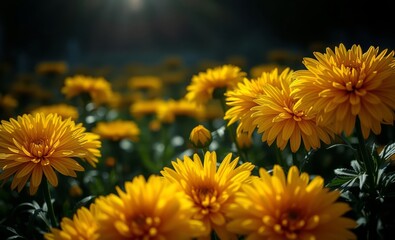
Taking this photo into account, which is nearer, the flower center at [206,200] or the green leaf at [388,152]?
the flower center at [206,200]

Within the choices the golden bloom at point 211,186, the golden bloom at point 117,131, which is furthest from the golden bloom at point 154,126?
the golden bloom at point 211,186

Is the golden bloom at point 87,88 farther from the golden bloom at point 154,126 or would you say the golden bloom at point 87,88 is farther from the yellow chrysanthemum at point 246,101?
the yellow chrysanthemum at point 246,101

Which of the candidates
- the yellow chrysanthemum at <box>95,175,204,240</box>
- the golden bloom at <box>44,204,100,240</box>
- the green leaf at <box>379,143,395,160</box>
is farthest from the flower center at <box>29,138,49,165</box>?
the green leaf at <box>379,143,395,160</box>

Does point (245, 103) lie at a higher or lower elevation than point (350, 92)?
higher

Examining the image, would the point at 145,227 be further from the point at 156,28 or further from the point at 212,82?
the point at 156,28

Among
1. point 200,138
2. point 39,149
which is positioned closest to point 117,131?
point 200,138

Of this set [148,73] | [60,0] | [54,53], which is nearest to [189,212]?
[148,73]
